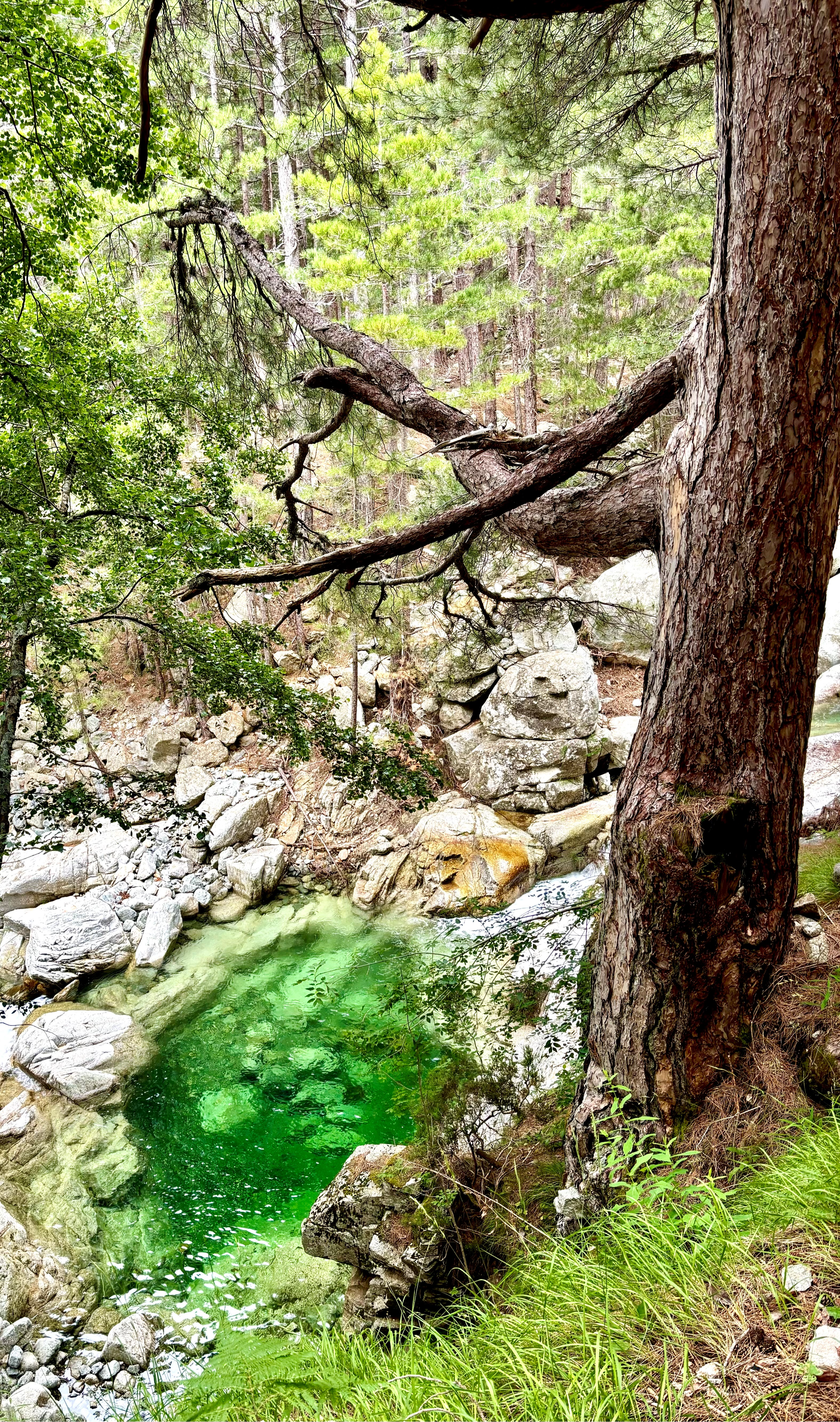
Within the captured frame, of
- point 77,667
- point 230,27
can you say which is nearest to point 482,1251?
point 230,27

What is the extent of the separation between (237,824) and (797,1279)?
26.9ft

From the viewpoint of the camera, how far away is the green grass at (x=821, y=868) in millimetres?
4184

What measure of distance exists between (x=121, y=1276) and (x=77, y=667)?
925cm

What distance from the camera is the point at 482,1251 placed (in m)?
2.88

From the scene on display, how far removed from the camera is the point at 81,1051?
6.25 meters

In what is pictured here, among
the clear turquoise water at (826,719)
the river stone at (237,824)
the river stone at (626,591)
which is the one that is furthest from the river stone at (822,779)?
the river stone at (237,824)

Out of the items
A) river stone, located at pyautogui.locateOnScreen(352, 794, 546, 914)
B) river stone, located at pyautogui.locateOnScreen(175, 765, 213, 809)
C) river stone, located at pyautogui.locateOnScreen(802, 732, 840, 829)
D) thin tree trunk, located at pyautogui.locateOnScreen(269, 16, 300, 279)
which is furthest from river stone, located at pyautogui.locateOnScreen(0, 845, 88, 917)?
thin tree trunk, located at pyautogui.locateOnScreen(269, 16, 300, 279)

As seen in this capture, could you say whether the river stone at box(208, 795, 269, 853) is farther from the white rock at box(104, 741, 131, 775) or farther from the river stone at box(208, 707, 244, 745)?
the white rock at box(104, 741, 131, 775)

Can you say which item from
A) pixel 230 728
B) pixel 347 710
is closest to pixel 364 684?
pixel 347 710

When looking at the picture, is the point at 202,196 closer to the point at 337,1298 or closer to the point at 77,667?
the point at 337,1298

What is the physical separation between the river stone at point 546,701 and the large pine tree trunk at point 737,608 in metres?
6.32

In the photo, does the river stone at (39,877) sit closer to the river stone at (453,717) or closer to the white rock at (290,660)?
the white rock at (290,660)

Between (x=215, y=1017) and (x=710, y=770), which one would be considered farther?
(x=215, y=1017)

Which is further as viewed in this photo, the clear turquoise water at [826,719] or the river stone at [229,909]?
the clear turquoise water at [826,719]
